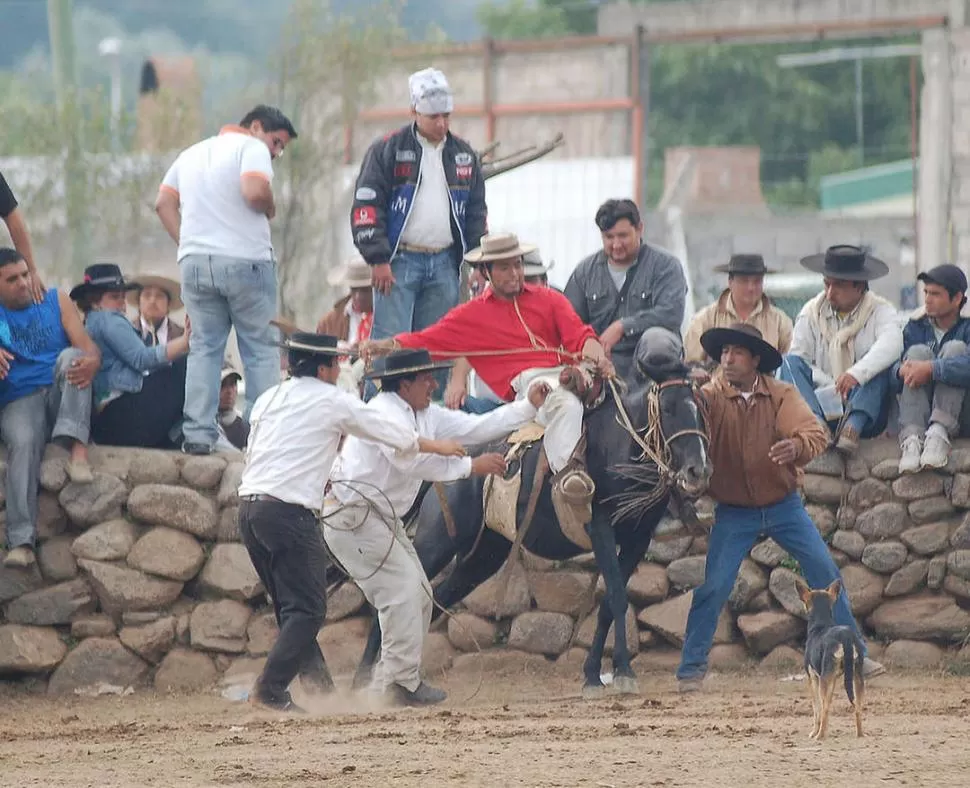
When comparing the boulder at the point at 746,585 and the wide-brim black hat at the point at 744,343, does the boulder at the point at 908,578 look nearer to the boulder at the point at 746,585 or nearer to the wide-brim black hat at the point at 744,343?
the boulder at the point at 746,585

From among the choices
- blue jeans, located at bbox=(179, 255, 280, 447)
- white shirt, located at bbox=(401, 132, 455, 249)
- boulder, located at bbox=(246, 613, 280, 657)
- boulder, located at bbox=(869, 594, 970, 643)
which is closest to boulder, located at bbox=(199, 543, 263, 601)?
boulder, located at bbox=(246, 613, 280, 657)

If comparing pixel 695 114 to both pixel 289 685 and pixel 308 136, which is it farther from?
pixel 289 685

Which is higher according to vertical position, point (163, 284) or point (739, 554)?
point (163, 284)

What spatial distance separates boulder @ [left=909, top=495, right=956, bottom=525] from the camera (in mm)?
12883

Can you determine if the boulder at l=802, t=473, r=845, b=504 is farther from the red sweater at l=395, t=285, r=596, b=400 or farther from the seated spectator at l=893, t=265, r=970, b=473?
the red sweater at l=395, t=285, r=596, b=400

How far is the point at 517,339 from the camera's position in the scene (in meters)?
11.8

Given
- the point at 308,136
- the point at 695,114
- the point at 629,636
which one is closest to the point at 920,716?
the point at 629,636

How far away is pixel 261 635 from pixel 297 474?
247 centimetres

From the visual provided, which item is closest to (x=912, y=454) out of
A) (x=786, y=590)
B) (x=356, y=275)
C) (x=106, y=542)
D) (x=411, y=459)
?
(x=786, y=590)

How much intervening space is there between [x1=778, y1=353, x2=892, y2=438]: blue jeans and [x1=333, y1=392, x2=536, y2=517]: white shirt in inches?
87.2

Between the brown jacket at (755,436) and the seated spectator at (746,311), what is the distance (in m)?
1.12

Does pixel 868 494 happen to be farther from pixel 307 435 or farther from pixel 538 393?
pixel 307 435

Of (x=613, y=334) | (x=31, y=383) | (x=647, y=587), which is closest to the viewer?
(x=613, y=334)

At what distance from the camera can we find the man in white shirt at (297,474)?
10727 millimetres
